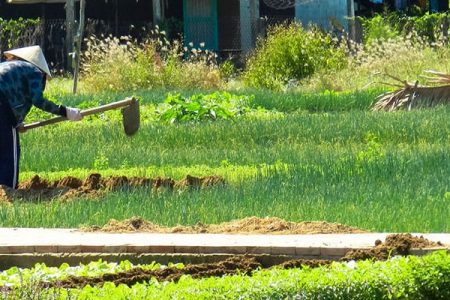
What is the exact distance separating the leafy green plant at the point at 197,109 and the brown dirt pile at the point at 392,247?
1336 centimetres

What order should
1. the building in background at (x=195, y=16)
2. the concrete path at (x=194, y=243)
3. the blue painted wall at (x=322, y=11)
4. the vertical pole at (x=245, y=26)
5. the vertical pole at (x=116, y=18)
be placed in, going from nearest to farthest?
the concrete path at (x=194, y=243)
the vertical pole at (x=116, y=18)
the building in background at (x=195, y=16)
the vertical pole at (x=245, y=26)
the blue painted wall at (x=322, y=11)

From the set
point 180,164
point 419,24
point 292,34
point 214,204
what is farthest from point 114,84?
point 214,204

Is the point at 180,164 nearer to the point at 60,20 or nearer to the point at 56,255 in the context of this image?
the point at 56,255

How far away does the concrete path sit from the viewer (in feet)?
30.1

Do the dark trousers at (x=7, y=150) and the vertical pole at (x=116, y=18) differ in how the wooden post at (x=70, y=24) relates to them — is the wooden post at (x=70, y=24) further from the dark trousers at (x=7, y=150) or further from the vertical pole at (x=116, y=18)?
the dark trousers at (x=7, y=150)

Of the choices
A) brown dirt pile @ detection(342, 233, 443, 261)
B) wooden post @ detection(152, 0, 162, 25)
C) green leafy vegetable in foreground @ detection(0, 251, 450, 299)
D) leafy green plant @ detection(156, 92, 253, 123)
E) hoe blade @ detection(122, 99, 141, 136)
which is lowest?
leafy green plant @ detection(156, 92, 253, 123)

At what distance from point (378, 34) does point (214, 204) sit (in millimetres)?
24307

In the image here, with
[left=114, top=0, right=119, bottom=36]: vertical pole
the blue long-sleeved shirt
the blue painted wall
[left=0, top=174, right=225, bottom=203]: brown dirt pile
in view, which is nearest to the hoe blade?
[left=0, top=174, right=225, bottom=203]: brown dirt pile

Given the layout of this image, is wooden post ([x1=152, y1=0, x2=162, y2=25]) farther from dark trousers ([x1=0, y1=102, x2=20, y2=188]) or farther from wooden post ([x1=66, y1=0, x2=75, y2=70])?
dark trousers ([x1=0, y1=102, x2=20, y2=188])

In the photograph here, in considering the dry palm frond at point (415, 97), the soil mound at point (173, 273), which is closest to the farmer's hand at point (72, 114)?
the soil mound at point (173, 273)

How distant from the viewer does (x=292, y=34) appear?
103ft

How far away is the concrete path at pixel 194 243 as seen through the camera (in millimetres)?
9164

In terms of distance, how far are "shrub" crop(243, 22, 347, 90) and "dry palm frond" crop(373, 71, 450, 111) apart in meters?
7.33

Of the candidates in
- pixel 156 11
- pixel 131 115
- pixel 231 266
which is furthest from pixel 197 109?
pixel 156 11
